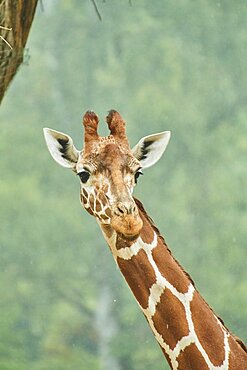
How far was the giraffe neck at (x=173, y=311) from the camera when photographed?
11.3 feet

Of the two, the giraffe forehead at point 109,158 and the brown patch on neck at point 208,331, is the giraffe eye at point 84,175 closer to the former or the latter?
the giraffe forehead at point 109,158

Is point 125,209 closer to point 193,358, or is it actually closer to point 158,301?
point 158,301

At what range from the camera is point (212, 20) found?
10281mm

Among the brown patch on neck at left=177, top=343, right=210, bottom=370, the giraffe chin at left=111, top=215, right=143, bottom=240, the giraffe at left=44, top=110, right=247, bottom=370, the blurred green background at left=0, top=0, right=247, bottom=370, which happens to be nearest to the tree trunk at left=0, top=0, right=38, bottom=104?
the giraffe at left=44, top=110, right=247, bottom=370

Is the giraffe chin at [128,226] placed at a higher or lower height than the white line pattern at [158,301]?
higher

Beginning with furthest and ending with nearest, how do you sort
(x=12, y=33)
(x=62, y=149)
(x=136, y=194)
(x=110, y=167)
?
1. (x=136, y=194)
2. (x=12, y=33)
3. (x=62, y=149)
4. (x=110, y=167)

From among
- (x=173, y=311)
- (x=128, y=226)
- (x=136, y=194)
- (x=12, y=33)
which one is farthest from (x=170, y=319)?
(x=136, y=194)

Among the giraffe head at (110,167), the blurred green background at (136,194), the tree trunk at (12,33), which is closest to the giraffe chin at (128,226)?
the giraffe head at (110,167)

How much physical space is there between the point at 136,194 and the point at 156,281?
6.16 metres

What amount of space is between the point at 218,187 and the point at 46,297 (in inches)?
84.0

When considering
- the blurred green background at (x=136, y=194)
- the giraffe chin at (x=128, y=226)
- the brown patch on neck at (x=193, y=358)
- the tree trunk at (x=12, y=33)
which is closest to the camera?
the giraffe chin at (x=128, y=226)

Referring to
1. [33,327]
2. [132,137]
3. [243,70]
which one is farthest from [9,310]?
[243,70]

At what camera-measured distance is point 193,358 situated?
3428 millimetres

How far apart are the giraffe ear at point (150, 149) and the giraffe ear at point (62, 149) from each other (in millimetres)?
242
